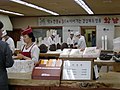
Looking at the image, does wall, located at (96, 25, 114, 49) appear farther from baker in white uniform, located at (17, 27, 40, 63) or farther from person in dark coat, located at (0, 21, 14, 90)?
person in dark coat, located at (0, 21, 14, 90)

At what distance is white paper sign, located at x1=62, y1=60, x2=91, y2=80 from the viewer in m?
2.53

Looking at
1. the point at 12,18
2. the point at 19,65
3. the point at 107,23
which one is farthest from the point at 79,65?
the point at 12,18

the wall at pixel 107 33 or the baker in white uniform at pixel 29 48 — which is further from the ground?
the wall at pixel 107 33

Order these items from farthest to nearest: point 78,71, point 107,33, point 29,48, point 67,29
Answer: point 67,29
point 107,33
point 29,48
point 78,71

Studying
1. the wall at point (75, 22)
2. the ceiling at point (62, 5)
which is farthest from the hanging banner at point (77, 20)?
the ceiling at point (62, 5)

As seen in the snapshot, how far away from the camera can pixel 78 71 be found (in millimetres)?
2545

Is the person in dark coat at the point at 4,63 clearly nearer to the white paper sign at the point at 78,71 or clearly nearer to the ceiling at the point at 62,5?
the white paper sign at the point at 78,71

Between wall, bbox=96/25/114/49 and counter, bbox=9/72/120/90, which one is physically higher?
wall, bbox=96/25/114/49

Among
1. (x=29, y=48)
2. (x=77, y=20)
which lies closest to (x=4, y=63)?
(x=29, y=48)

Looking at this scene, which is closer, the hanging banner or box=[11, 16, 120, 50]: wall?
box=[11, 16, 120, 50]: wall

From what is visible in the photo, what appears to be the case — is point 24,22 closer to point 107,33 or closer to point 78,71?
point 107,33

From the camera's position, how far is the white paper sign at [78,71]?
2533 mm

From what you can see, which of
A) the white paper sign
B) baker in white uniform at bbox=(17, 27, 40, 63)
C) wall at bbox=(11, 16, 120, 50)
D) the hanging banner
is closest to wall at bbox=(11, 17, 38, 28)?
wall at bbox=(11, 16, 120, 50)

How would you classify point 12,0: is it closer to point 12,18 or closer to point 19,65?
point 19,65
